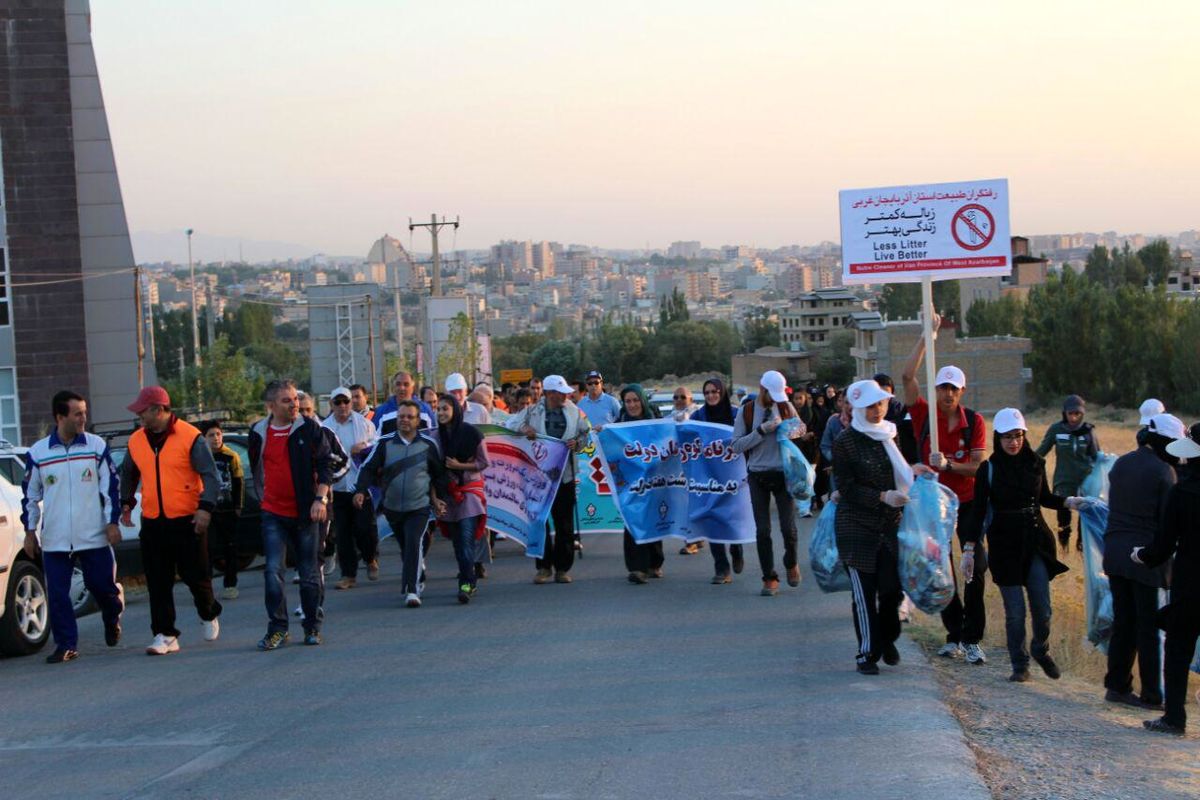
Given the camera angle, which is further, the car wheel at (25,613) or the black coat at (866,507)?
the car wheel at (25,613)

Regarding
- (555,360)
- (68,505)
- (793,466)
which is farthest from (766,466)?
(555,360)

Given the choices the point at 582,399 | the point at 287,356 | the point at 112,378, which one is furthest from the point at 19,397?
the point at 287,356

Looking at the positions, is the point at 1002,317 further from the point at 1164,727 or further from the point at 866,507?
the point at 1164,727

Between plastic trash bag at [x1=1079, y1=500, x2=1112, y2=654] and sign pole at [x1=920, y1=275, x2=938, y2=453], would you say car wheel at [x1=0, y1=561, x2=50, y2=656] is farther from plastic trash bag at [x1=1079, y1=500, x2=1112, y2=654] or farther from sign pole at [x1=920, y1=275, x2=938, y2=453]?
plastic trash bag at [x1=1079, y1=500, x2=1112, y2=654]

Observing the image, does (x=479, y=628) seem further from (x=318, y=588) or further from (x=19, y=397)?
(x=19, y=397)

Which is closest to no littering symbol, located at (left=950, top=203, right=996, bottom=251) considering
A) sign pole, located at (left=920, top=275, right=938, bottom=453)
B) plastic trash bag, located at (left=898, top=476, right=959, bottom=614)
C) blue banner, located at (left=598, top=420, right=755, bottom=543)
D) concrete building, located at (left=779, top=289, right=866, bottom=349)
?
sign pole, located at (left=920, top=275, right=938, bottom=453)

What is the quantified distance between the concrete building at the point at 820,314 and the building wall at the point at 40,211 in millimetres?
115879

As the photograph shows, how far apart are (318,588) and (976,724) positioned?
5.33m

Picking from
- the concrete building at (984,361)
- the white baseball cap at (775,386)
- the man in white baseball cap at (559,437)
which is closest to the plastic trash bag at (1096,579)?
the white baseball cap at (775,386)

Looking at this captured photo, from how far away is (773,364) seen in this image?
122m

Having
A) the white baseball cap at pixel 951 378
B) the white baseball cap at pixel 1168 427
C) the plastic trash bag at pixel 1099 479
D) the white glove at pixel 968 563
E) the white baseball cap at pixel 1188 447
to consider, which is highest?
the white baseball cap at pixel 951 378

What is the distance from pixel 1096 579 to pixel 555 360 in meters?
126

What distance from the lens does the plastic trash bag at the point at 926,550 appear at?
9258 mm

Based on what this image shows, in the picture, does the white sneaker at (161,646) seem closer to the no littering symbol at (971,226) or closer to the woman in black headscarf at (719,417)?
the woman in black headscarf at (719,417)
